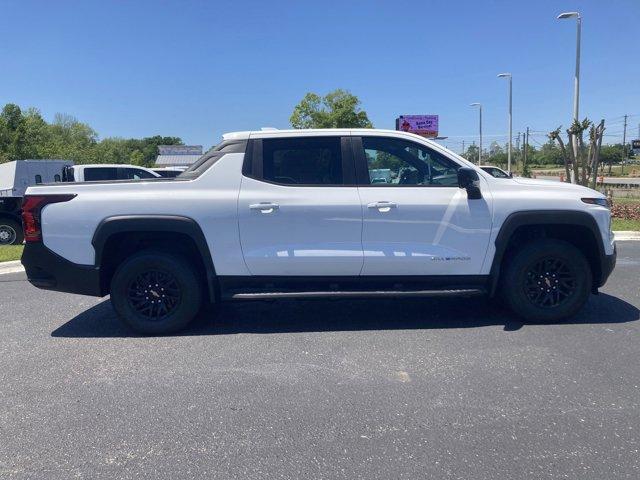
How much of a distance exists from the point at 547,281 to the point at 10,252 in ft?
32.6

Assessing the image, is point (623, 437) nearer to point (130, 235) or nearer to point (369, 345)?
point (369, 345)

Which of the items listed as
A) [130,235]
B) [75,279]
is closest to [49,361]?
[75,279]

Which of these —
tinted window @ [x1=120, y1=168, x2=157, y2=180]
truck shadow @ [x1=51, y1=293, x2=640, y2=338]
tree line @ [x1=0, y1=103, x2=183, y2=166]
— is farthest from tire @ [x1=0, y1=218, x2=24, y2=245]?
tree line @ [x1=0, y1=103, x2=183, y2=166]

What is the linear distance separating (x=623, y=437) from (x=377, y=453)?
1478mm

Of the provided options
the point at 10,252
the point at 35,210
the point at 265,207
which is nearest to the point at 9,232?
the point at 10,252

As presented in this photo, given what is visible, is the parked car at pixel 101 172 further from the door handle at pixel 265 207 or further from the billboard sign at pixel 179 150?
the billboard sign at pixel 179 150

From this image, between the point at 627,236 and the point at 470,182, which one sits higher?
the point at 470,182

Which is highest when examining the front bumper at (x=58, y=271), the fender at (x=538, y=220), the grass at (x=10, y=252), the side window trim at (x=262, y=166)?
the side window trim at (x=262, y=166)

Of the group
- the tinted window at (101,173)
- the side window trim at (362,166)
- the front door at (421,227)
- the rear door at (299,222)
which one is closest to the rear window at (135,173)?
the tinted window at (101,173)

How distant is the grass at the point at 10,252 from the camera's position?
9.94 meters

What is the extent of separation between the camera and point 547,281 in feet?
17.6

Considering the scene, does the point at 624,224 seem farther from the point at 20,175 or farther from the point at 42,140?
the point at 42,140

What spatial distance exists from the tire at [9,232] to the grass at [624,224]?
44.2 ft

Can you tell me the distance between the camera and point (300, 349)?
484 cm
